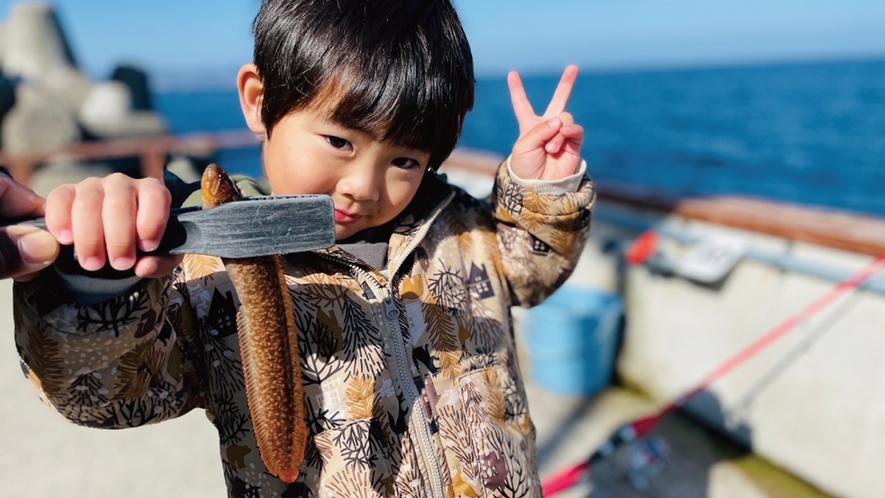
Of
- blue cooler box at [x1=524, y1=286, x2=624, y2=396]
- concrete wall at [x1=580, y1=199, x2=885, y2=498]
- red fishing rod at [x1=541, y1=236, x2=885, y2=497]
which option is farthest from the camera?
blue cooler box at [x1=524, y1=286, x2=624, y2=396]

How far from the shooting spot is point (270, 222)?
30.8 inches

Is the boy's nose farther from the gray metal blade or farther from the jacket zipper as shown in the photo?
the gray metal blade

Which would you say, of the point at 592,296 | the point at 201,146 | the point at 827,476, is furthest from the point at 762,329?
the point at 201,146

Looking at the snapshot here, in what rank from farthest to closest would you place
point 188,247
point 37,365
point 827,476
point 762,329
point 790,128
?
point 790,128, point 762,329, point 827,476, point 37,365, point 188,247

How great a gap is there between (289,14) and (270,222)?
66 centimetres

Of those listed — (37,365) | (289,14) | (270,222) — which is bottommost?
(37,365)

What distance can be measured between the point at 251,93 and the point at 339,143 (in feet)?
1.01

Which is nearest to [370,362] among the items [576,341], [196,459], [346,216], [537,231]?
[346,216]

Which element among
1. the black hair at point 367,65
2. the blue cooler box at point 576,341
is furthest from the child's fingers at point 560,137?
the blue cooler box at point 576,341

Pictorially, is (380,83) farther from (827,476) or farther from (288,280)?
(827,476)

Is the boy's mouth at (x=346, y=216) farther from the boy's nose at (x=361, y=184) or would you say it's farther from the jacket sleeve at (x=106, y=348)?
the jacket sleeve at (x=106, y=348)

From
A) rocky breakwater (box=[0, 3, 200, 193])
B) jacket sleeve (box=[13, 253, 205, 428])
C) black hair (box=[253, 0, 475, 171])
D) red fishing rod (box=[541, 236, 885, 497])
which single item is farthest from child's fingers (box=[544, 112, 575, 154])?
rocky breakwater (box=[0, 3, 200, 193])

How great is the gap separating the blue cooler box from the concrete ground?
208 millimetres

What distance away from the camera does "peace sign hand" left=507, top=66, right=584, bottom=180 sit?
1.43m
